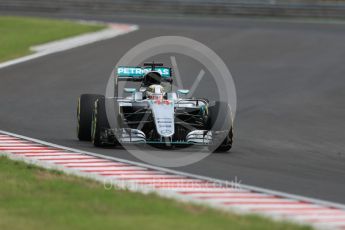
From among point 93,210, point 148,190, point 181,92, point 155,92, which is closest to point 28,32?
point 181,92

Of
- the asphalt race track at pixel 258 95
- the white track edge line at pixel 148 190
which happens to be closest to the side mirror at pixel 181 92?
the asphalt race track at pixel 258 95

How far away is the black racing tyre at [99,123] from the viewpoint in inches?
603

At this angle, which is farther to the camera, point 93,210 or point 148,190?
point 148,190

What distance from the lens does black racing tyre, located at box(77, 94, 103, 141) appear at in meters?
16.5

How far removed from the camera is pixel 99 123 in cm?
1533

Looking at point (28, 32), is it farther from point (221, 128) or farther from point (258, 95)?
point (221, 128)

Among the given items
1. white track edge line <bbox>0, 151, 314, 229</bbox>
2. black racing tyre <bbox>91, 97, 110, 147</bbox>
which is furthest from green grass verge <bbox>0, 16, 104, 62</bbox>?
white track edge line <bbox>0, 151, 314, 229</bbox>

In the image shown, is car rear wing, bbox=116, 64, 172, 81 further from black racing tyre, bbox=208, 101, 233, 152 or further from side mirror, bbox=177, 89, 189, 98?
black racing tyre, bbox=208, 101, 233, 152

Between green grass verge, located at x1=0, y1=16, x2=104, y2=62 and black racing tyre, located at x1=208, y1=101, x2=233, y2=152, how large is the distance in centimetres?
1672

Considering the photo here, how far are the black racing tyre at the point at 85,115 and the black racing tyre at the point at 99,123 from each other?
85 cm

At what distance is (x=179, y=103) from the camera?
16031 millimetres

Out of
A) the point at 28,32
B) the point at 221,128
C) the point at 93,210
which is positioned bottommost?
the point at 93,210

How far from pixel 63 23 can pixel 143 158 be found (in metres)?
28.0

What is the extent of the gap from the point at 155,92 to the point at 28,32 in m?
23.2
